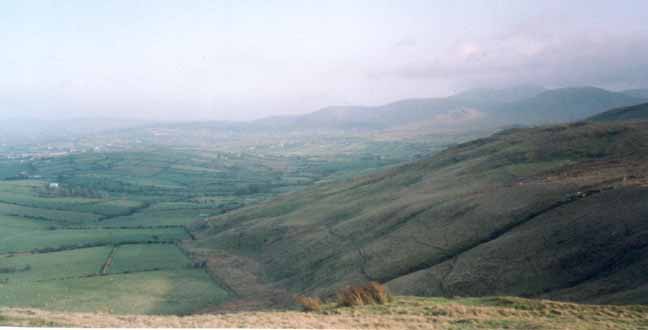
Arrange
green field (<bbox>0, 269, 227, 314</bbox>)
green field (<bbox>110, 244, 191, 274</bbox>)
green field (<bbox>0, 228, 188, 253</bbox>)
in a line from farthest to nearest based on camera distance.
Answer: green field (<bbox>0, 228, 188, 253</bbox>), green field (<bbox>110, 244, 191, 274</bbox>), green field (<bbox>0, 269, 227, 314</bbox>)

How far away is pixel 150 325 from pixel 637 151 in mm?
63344

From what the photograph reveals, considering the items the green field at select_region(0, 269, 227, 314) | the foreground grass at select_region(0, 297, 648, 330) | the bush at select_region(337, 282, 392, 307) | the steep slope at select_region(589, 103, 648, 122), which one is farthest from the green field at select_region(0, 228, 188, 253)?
the steep slope at select_region(589, 103, 648, 122)

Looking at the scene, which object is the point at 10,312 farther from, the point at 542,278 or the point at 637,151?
the point at 637,151

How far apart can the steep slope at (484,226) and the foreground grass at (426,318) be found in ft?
16.9

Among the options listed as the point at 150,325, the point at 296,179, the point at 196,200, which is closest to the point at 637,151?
the point at 150,325

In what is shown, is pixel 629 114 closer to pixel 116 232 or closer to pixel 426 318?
pixel 116 232

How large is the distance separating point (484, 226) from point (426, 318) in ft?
92.8

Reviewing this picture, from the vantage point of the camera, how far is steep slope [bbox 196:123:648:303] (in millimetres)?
35312

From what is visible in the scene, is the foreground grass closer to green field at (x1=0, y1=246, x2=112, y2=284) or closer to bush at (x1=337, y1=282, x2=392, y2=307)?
bush at (x1=337, y1=282, x2=392, y2=307)

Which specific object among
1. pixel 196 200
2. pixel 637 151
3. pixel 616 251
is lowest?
pixel 196 200

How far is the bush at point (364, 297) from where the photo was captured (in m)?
27.1

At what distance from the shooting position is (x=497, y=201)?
54.1 m

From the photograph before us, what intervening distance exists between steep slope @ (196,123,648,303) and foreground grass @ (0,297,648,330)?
516 centimetres

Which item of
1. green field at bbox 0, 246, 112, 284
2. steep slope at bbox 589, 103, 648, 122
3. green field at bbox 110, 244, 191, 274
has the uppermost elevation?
steep slope at bbox 589, 103, 648, 122
